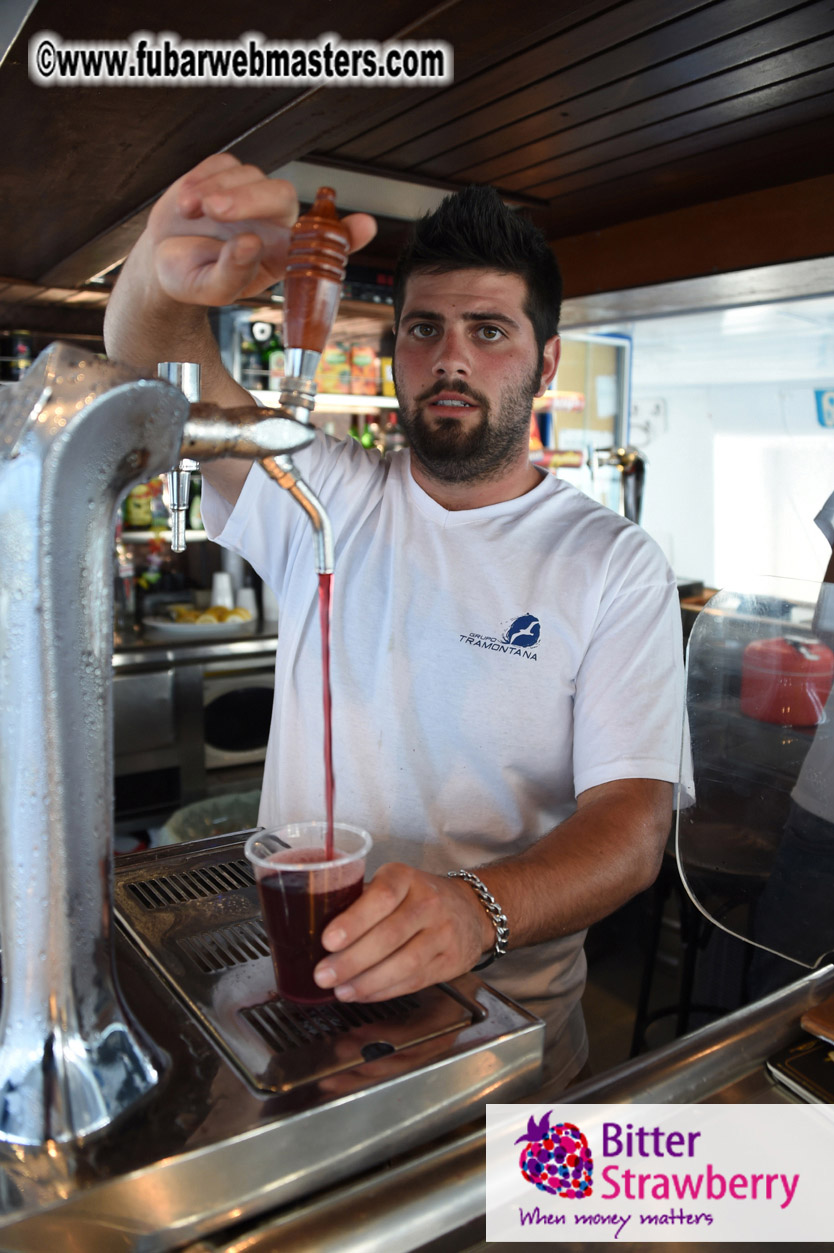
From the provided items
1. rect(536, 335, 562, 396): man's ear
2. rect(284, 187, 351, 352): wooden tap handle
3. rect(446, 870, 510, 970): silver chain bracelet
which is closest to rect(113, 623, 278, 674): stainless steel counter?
rect(536, 335, 562, 396): man's ear

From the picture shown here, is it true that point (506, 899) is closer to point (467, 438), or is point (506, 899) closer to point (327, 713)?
point (327, 713)

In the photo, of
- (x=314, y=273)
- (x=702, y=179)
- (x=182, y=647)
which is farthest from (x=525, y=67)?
(x=182, y=647)

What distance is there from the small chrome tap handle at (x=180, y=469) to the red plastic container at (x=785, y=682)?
88 cm

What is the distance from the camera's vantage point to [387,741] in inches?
60.0

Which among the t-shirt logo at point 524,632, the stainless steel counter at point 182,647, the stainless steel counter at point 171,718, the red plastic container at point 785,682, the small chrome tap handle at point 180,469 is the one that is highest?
the small chrome tap handle at point 180,469

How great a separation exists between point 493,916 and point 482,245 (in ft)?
3.88

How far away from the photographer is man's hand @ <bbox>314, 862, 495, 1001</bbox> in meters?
0.79

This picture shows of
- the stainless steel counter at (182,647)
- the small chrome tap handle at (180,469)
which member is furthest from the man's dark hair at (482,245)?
the stainless steel counter at (182,647)

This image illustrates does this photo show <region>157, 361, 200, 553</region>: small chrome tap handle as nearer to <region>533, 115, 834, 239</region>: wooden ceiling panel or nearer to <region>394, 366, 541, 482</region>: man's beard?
<region>394, 366, 541, 482</region>: man's beard

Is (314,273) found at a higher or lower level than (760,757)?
higher

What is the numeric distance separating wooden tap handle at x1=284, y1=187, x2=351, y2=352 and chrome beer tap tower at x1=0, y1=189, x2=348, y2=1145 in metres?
0.09

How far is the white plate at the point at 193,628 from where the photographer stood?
4.25m

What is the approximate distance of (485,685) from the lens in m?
1.51

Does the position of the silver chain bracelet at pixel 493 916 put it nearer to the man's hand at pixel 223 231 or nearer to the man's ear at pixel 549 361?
the man's hand at pixel 223 231
